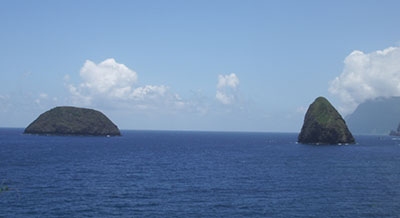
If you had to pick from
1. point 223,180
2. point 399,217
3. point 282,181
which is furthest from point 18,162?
point 399,217

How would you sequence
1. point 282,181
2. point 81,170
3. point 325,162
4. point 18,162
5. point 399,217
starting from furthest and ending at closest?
point 325,162 < point 18,162 < point 81,170 < point 282,181 < point 399,217

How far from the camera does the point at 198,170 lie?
10100 cm

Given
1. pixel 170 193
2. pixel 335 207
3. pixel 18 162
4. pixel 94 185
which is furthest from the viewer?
pixel 18 162

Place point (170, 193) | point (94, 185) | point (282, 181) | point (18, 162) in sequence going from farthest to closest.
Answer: point (18, 162), point (282, 181), point (94, 185), point (170, 193)

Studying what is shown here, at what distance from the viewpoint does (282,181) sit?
82.3 meters

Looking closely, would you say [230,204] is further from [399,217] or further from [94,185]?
[94,185]

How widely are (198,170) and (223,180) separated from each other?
59.3ft

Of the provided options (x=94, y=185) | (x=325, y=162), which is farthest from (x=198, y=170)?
(x=325, y=162)

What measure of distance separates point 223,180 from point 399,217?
1458 inches

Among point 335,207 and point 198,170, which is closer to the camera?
point 335,207

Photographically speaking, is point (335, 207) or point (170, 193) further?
point (170, 193)

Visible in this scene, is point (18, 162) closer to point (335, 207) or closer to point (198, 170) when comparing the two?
point (198, 170)

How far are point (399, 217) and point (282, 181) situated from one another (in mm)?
30616

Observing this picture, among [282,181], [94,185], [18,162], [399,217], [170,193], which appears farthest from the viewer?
[18,162]
